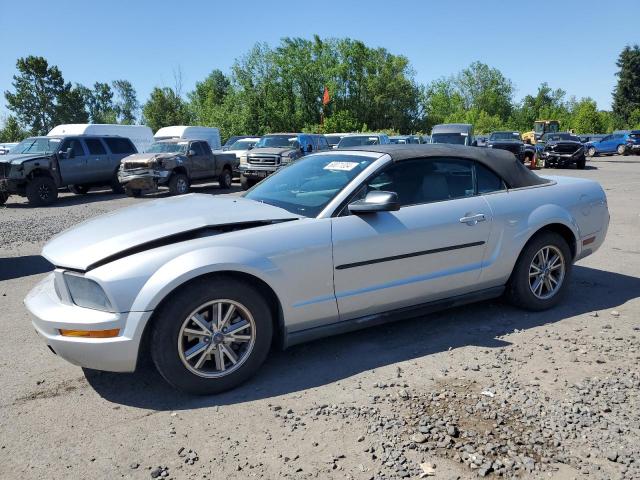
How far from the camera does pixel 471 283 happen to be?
4.38 meters

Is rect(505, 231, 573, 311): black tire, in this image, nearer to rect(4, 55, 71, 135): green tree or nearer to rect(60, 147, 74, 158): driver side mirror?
rect(60, 147, 74, 158): driver side mirror

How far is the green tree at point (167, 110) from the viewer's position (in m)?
58.0

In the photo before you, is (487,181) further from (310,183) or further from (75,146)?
(75,146)

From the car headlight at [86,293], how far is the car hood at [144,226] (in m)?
0.08

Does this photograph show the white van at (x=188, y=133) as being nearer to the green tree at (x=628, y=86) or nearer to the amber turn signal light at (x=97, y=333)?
the amber turn signal light at (x=97, y=333)

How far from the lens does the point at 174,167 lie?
53.0 feet

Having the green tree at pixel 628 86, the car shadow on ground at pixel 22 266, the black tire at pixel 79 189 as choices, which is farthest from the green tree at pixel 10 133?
the green tree at pixel 628 86

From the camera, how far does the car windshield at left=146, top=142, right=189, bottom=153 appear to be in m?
17.0

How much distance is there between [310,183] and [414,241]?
96 centimetres

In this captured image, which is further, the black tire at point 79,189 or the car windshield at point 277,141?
the car windshield at point 277,141

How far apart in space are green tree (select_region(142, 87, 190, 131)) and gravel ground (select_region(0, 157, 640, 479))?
5666 centimetres

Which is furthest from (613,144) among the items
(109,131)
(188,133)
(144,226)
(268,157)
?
(144,226)

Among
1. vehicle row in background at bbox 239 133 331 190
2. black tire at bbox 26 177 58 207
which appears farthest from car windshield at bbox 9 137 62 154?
vehicle row in background at bbox 239 133 331 190

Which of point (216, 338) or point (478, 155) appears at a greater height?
point (478, 155)
